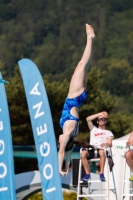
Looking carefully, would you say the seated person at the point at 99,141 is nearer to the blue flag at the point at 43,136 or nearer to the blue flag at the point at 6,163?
the blue flag at the point at 43,136

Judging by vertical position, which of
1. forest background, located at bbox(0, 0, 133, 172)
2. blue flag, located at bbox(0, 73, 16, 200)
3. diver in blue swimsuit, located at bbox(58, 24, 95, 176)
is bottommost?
blue flag, located at bbox(0, 73, 16, 200)

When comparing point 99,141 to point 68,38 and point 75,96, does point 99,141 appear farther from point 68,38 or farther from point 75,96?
point 68,38

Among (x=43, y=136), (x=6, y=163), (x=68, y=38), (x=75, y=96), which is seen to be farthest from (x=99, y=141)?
(x=68, y=38)

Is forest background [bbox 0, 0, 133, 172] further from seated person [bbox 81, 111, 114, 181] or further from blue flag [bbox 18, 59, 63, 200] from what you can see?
blue flag [bbox 18, 59, 63, 200]

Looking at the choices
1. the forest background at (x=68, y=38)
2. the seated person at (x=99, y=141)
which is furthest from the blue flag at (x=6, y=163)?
the forest background at (x=68, y=38)

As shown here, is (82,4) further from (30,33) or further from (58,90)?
(58,90)

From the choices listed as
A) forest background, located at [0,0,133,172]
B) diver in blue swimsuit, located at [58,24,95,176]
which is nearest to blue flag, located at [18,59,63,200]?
diver in blue swimsuit, located at [58,24,95,176]

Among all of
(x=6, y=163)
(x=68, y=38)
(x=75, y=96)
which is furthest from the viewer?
(x=68, y=38)

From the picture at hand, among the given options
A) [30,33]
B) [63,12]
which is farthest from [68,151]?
[63,12]

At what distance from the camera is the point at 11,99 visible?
32.8m

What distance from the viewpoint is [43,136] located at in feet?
38.7

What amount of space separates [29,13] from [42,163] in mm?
143877

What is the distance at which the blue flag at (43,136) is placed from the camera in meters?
11.5

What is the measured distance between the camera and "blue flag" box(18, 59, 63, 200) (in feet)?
37.8
